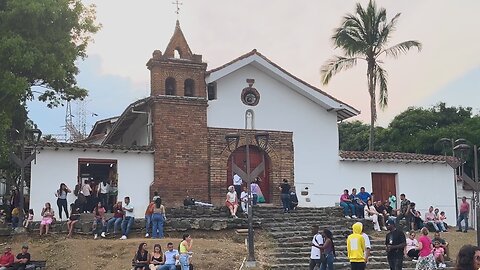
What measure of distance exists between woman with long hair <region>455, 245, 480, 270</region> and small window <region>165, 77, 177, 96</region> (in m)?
18.3

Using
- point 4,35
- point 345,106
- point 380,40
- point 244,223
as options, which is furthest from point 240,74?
point 380,40

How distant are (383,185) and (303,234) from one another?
744 centimetres

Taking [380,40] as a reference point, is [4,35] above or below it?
below

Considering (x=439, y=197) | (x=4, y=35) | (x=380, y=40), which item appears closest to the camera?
(x=4, y=35)

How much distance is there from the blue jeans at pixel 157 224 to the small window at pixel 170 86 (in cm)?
594

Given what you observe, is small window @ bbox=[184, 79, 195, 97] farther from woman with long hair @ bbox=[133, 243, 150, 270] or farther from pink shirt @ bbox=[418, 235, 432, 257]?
pink shirt @ bbox=[418, 235, 432, 257]

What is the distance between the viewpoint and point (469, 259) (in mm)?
5574

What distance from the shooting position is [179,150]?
22703 millimetres

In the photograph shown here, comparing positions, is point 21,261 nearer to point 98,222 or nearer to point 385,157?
point 98,222

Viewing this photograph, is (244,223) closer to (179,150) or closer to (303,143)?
(179,150)

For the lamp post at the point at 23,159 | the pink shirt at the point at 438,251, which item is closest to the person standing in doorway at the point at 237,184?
the lamp post at the point at 23,159

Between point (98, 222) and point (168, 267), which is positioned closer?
point (168, 267)

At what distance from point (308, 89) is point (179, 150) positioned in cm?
580

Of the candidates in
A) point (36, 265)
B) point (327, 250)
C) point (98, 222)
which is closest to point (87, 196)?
point (98, 222)
